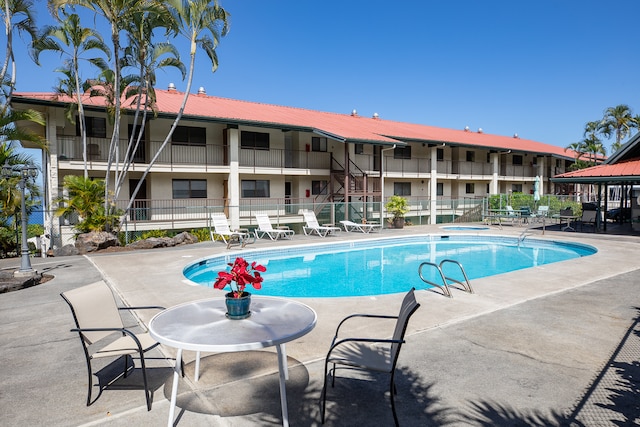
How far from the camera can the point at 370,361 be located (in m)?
3.74

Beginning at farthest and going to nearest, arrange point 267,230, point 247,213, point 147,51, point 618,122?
point 618,122
point 247,213
point 267,230
point 147,51

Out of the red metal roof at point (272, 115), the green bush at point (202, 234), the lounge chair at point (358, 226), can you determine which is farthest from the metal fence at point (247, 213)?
the red metal roof at point (272, 115)

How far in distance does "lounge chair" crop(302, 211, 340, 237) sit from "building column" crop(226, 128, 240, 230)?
3429 millimetres

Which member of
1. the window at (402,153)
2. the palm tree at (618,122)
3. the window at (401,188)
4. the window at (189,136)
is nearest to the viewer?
the window at (189,136)

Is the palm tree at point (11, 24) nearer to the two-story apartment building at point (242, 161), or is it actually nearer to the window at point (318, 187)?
the two-story apartment building at point (242, 161)

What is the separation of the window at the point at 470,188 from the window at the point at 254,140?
18.3 m

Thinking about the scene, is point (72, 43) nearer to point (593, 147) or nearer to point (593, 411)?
point (593, 411)

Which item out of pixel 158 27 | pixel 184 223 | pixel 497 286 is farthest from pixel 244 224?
pixel 497 286

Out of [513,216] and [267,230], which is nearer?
[267,230]

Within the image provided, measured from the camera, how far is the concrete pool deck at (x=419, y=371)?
356 cm

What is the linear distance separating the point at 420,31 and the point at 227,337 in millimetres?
30951

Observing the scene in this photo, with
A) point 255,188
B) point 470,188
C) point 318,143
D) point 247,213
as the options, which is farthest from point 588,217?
point 247,213

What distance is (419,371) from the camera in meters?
4.43

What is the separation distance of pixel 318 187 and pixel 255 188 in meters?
4.21
